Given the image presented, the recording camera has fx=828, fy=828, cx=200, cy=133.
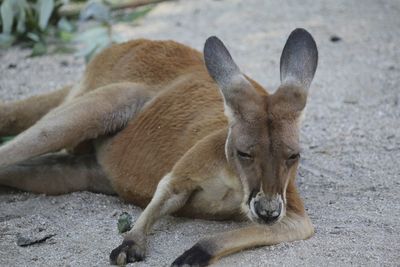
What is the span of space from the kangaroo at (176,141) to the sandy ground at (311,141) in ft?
0.49

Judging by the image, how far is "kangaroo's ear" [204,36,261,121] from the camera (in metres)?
5.15

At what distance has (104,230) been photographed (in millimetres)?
5590

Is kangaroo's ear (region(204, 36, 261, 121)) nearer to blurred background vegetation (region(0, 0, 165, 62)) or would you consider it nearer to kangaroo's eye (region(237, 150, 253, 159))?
kangaroo's eye (region(237, 150, 253, 159))

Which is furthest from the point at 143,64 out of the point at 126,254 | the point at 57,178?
the point at 126,254

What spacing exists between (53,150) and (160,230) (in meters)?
1.23

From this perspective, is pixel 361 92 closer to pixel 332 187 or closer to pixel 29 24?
pixel 332 187

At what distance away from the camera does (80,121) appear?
6.30 metres

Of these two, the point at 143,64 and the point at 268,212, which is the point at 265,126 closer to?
the point at 268,212

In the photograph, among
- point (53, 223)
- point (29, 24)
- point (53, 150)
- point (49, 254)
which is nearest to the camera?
point (49, 254)

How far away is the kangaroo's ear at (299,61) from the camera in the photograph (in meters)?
5.32

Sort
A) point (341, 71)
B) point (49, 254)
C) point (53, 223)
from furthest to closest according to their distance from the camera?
point (341, 71) < point (53, 223) < point (49, 254)

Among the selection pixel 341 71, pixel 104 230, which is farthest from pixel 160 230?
pixel 341 71

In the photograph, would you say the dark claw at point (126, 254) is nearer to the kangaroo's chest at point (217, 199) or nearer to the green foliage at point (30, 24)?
Answer: the kangaroo's chest at point (217, 199)

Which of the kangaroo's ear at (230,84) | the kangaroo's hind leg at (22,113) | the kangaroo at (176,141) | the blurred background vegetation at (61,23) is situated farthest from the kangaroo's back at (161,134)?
the blurred background vegetation at (61,23)
